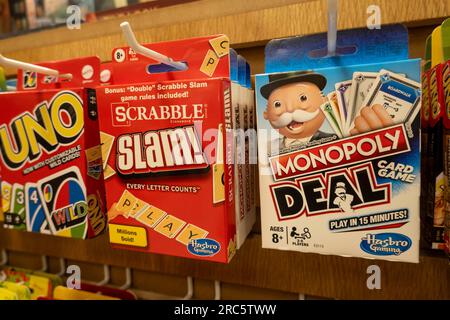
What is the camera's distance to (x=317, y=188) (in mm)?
435

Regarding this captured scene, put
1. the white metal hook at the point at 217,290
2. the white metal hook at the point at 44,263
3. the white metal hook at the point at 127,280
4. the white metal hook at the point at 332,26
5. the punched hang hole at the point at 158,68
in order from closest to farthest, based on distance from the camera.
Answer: the white metal hook at the point at 332,26
the punched hang hole at the point at 158,68
the white metal hook at the point at 217,290
the white metal hook at the point at 127,280
the white metal hook at the point at 44,263

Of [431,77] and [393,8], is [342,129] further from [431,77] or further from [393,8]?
[393,8]

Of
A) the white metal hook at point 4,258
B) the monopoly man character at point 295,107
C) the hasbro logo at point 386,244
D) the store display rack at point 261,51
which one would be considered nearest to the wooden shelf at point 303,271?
the store display rack at point 261,51

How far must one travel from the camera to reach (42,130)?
1.82 feet

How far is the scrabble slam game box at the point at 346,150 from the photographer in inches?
15.7

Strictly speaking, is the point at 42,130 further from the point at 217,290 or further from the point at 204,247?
the point at 217,290

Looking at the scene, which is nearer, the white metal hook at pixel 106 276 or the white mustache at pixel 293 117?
the white mustache at pixel 293 117

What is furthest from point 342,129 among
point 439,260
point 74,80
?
point 74,80

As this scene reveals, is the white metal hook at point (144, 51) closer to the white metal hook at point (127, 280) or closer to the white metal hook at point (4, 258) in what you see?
the white metal hook at point (127, 280)

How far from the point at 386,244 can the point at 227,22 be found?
0.48 meters

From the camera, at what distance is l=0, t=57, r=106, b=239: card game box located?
538 mm

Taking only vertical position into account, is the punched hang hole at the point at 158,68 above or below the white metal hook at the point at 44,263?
above

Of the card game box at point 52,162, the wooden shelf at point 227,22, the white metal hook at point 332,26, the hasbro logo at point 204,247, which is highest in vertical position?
the wooden shelf at point 227,22
